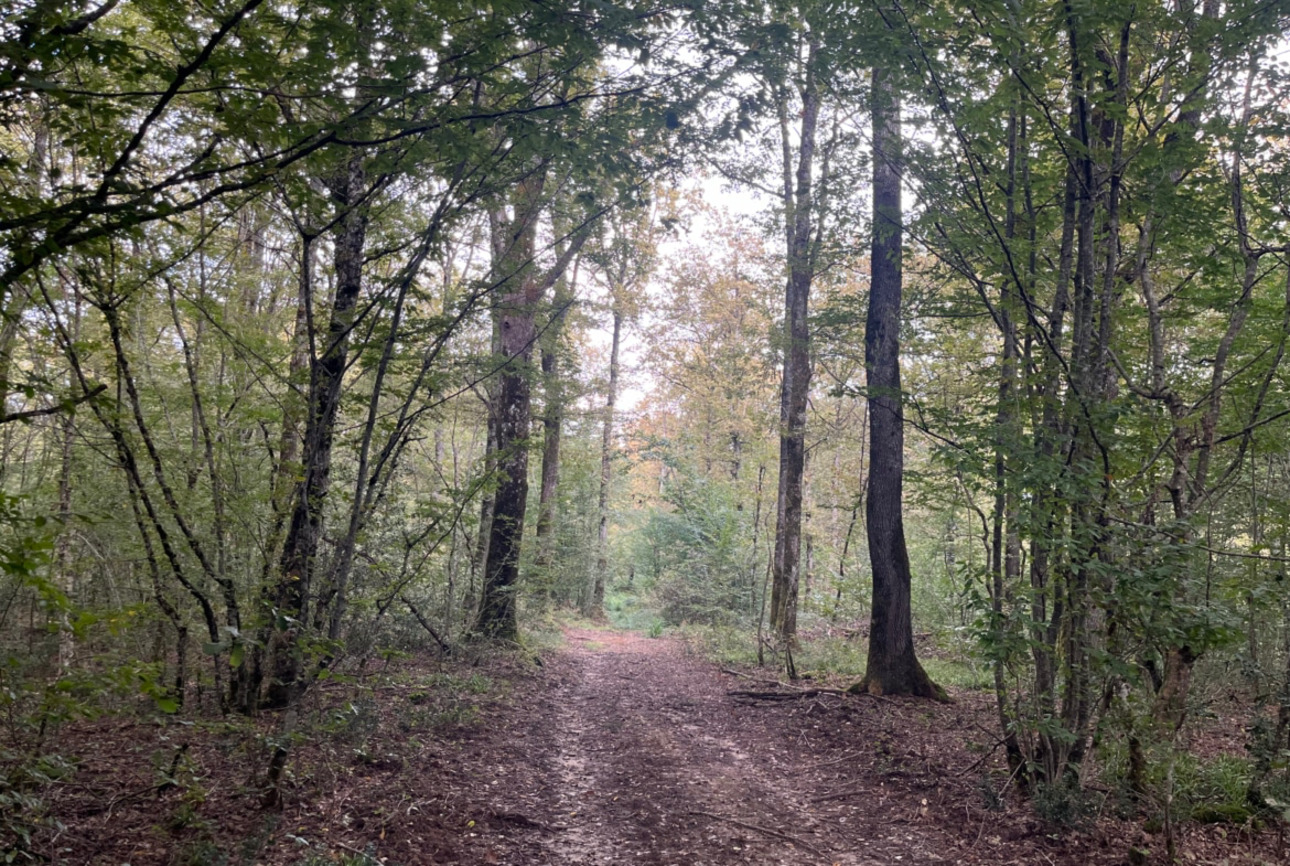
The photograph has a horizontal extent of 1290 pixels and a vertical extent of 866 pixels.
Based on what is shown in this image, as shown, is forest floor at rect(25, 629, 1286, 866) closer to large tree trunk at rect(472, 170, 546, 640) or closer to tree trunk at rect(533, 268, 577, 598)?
large tree trunk at rect(472, 170, 546, 640)

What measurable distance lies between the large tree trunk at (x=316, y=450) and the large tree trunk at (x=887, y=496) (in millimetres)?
5423

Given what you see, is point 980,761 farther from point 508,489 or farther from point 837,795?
point 508,489

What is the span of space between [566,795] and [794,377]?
26.8 feet

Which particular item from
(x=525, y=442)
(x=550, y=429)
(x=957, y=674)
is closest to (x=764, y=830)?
(x=525, y=442)

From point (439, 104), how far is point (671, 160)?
1924 millimetres

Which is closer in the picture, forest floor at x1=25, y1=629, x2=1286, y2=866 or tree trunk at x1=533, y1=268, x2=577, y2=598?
forest floor at x1=25, y1=629, x2=1286, y2=866

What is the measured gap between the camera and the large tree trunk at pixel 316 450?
3973 mm

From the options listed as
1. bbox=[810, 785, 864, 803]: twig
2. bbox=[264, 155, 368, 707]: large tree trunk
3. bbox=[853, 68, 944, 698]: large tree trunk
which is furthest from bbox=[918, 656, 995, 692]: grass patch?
bbox=[264, 155, 368, 707]: large tree trunk

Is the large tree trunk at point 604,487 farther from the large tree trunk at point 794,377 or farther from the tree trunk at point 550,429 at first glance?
the large tree trunk at point 794,377

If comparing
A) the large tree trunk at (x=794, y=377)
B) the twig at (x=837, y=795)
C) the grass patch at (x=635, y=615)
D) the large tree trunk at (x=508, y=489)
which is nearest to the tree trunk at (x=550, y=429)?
the large tree trunk at (x=508, y=489)

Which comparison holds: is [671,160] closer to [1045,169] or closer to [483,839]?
[1045,169]

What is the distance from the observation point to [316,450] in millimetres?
4105

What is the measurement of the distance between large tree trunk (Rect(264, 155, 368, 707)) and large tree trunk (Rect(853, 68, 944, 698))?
5423 mm

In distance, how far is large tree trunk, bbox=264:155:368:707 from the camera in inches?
156
